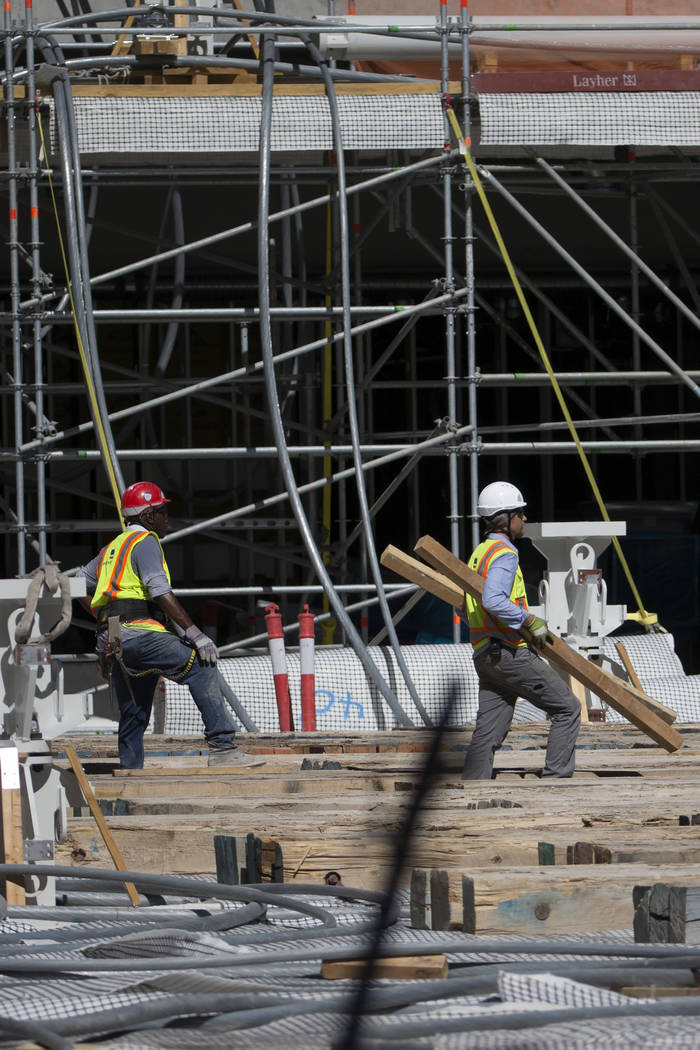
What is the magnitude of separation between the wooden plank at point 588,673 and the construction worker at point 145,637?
1.20 metres

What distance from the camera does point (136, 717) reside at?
23.1ft

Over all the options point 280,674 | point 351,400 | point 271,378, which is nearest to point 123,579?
point 280,674

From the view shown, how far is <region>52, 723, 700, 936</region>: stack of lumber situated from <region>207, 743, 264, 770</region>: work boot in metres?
0.06

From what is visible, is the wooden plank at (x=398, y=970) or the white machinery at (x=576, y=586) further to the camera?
the white machinery at (x=576, y=586)

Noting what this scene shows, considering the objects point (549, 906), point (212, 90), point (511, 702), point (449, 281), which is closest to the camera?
point (549, 906)

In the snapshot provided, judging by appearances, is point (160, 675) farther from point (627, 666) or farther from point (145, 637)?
point (627, 666)

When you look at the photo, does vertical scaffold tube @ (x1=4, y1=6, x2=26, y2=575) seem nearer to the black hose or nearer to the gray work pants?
the gray work pants

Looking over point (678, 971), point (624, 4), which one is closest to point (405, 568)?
point (678, 971)

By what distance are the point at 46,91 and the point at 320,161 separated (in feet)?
6.92

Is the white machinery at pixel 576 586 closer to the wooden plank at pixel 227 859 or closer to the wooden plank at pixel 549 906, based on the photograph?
the wooden plank at pixel 227 859

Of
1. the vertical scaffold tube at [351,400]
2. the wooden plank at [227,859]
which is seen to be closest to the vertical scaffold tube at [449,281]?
the vertical scaffold tube at [351,400]

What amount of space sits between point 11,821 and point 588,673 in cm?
311

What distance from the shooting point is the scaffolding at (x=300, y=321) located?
10047 mm

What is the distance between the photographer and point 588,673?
6.80m
